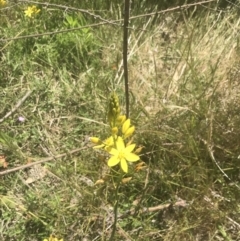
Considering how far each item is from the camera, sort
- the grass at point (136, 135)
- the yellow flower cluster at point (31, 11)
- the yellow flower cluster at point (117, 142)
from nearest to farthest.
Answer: the yellow flower cluster at point (117, 142), the grass at point (136, 135), the yellow flower cluster at point (31, 11)

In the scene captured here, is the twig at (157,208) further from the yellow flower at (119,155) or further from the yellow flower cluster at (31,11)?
the yellow flower cluster at (31,11)

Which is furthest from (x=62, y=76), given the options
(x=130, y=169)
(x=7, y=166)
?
(x=130, y=169)

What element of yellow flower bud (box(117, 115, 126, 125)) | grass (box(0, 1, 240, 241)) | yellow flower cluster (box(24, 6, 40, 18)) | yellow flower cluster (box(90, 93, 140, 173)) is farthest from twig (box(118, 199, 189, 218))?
yellow flower cluster (box(24, 6, 40, 18))

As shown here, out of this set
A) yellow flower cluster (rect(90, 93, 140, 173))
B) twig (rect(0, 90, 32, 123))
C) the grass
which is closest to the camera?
yellow flower cluster (rect(90, 93, 140, 173))

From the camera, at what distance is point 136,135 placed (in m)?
1.91

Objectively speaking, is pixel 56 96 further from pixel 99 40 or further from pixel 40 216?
pixel 40 216

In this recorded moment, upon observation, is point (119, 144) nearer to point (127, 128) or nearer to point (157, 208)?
point (127, 128)

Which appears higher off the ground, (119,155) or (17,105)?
(119,155)

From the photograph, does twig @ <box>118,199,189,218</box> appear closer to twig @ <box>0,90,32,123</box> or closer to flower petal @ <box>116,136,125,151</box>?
flower petal @ <box>116,136,125,151</box>

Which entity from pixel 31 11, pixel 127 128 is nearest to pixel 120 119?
pixel 127 128

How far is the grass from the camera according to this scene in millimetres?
1841

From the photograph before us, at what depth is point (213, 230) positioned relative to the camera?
5.93ft

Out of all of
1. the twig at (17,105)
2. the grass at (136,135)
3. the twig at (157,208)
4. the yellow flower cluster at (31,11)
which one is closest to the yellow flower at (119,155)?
the grass at (136,135)

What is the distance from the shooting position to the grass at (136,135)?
184 centimetres
